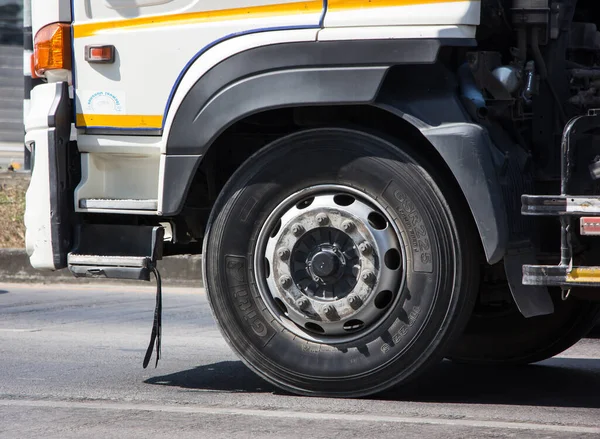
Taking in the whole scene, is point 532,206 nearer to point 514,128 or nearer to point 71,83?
point 514,128

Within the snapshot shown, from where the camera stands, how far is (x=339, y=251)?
4.73 metres

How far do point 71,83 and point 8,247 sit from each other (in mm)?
7581

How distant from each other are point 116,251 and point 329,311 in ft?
3.43

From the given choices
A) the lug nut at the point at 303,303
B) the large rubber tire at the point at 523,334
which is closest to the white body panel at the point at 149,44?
the lug nut at the point at 303,303

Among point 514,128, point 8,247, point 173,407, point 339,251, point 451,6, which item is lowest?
point 8,247

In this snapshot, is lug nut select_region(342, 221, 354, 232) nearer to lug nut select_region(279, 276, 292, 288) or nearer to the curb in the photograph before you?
lug nut select_region(279, 276, 292, 288)

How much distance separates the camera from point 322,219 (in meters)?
4.73

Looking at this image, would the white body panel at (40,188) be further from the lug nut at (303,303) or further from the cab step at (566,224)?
the cab step at (566,224)

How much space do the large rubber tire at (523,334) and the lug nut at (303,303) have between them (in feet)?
4.13

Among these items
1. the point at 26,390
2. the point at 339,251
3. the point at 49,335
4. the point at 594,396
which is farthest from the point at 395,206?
the point at 49,335

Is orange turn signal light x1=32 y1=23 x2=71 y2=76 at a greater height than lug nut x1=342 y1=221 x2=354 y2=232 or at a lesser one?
greater

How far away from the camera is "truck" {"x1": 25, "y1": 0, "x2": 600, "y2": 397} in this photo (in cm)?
461

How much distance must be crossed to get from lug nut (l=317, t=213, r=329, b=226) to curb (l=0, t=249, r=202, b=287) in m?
6.11

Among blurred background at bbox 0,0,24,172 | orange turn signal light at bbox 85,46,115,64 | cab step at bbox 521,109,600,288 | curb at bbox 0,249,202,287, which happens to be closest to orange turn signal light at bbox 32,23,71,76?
orange turn signal light at bbox 85,46,115,64
